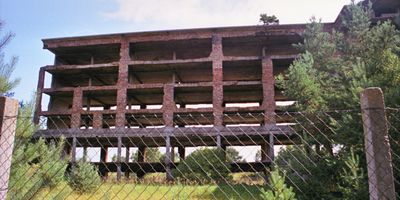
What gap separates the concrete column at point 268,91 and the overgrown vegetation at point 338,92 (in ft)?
11.7

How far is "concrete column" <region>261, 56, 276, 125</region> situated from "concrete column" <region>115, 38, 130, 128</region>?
8.51 meters

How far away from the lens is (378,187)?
2619mm

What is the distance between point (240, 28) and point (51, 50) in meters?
12.9

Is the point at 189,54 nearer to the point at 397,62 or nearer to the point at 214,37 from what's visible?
the point at 214,37

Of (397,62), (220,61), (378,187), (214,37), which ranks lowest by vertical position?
(378,187)

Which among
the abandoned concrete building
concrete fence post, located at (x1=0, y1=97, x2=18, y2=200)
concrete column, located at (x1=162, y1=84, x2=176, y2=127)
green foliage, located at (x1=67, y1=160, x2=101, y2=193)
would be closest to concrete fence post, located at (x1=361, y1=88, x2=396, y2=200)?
concrete fence post, located at (x1=0, y1=97, x2=18, y2=200)

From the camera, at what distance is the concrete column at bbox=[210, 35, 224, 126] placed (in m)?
21.0

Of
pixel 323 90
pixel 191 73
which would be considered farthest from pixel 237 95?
pixel 323 90

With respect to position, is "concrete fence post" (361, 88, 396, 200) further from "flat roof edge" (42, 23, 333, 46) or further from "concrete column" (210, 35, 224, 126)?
"flat roof edge" (42, 23, 333, 46)

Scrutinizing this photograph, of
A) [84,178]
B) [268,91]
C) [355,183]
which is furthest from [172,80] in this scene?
[355,183]

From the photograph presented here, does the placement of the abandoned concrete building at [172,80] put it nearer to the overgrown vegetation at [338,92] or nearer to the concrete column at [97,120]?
the concrete column at [97,120]

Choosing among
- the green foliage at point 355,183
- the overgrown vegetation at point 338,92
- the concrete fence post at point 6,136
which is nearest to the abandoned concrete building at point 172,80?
the overgrown vegetation at point 338,92

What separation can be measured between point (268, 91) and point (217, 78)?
10.2ft

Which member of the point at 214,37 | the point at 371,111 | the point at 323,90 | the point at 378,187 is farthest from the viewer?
the point at 214,37
